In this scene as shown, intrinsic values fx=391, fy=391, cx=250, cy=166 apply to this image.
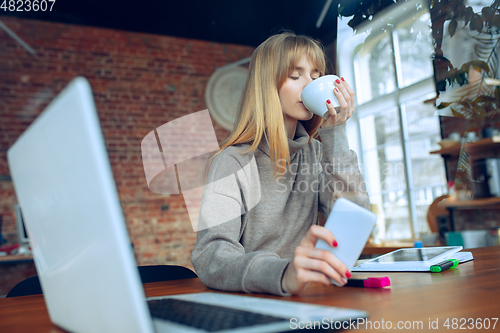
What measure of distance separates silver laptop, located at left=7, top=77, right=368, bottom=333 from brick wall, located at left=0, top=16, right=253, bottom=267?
377cm

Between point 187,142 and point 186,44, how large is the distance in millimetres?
1176

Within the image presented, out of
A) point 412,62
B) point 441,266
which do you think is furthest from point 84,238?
point 412,62

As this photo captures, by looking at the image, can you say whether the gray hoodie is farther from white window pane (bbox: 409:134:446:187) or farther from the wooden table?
white window pane (bbox: 409:134:446:187)

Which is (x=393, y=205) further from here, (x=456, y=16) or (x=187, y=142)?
(x=456, y=16)

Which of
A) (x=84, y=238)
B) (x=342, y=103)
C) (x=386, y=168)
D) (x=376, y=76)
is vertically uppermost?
(x=376, y=76)

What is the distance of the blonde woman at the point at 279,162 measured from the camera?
2.93 ft

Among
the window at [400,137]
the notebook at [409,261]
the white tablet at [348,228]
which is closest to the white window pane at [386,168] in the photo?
the window at [400,137]

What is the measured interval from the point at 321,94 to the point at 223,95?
3.65 meters

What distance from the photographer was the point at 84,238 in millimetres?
330

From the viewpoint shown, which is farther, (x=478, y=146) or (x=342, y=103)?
(x=478, y=146)

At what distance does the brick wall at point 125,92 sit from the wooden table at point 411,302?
11.6ft

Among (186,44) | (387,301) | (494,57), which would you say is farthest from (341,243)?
(186,44)

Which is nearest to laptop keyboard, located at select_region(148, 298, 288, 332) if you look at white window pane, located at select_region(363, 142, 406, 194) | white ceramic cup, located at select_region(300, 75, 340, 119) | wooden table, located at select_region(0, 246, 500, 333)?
wooden table, located at select_region(0, 246, 500, 333)

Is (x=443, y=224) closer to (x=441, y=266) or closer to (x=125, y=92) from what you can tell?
(x=441, y=266)
